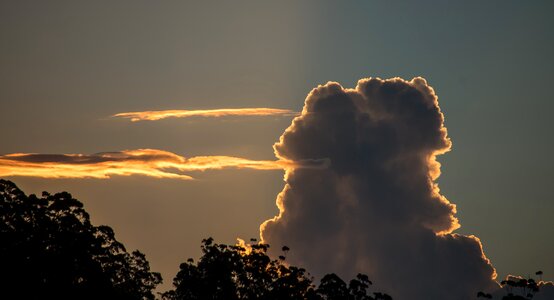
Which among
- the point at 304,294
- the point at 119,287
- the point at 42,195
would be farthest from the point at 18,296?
the point at 304,294

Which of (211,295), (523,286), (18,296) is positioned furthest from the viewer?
(211,295)

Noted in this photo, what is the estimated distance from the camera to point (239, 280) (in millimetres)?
169250

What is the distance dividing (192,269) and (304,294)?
1918cm

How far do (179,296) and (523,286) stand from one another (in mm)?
56235

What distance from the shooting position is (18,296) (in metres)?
135

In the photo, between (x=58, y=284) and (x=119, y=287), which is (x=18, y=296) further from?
(x=119, y=287)

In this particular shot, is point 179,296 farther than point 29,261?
Yes

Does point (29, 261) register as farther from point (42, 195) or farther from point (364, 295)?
point (364, 295)

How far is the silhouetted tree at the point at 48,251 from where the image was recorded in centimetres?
13650

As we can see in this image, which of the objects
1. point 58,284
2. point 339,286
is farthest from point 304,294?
point 58,284

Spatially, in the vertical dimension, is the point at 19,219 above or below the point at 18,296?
above

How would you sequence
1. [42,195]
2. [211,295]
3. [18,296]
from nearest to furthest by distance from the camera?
[18,296]
[42,195]
[211,295]

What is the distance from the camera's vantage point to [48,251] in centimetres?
14112

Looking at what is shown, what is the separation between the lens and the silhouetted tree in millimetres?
136500
